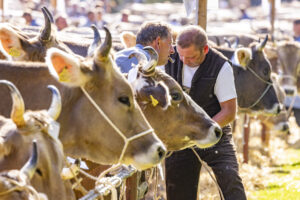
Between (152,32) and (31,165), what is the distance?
13.1 ft

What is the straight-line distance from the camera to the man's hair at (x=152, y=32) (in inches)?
301

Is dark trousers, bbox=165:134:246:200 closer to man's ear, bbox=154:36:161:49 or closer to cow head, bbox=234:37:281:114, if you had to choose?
man's ear, bbox=154:36:161:49

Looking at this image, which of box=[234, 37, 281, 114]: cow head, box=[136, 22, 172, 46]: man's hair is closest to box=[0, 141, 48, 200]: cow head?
box=[136, 22, 172, 46]: man's hair

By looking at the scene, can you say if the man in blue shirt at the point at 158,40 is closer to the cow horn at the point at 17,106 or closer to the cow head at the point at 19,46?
the cow head at the point at 19,46

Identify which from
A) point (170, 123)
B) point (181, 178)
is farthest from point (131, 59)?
point (181, 178)

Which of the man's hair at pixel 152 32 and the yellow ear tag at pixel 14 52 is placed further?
the man's hair at pixel 152 32

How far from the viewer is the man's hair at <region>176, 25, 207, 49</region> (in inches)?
284

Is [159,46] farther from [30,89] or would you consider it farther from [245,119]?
[245,119]

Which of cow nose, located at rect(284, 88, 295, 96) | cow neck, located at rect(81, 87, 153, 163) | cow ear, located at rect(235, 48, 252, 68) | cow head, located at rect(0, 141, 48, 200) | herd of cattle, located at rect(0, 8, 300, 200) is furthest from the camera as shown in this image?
cow nose, located at rect(284, 88, 295, 96)

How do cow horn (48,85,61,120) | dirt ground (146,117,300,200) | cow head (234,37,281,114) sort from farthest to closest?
cow head (234,37,281,114) → dirt ground (146,117,300,200) → cow horn (48,85,61,120)

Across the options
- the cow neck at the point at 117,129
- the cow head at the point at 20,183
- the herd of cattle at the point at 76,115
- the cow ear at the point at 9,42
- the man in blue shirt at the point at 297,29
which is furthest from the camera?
the man in blue shirt at the point at 297,29

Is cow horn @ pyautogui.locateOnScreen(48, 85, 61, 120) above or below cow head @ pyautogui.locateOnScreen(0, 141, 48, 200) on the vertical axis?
above

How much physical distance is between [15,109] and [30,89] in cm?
143

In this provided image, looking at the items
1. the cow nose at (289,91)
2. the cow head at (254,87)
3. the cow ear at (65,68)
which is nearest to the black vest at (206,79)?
the cow ear at (65,68)
